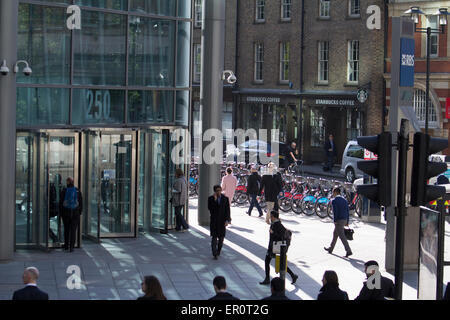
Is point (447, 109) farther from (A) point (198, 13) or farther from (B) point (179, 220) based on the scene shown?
(B) point (179, 220)

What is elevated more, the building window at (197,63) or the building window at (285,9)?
the building window at (285,9)

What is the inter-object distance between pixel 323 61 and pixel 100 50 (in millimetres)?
28221

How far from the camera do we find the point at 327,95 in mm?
47594

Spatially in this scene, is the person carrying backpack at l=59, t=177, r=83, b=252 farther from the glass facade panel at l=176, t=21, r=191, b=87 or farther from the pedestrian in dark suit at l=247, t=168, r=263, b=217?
the pedestrian in dark suit at l=247, t=168, r=263, b=217

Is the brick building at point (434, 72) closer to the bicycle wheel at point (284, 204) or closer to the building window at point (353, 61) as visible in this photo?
the building window at point (353, 61)

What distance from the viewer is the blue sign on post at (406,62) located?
18.8 m

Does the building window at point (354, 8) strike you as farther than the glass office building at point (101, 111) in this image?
Yes

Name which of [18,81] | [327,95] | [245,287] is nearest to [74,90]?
[18,81]

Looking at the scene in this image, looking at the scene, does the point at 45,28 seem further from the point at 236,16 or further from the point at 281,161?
the point at 236,16

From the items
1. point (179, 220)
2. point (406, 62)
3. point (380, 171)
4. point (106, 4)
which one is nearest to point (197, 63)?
point (179, 220)

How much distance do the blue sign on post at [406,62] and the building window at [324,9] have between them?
2955 centimetres

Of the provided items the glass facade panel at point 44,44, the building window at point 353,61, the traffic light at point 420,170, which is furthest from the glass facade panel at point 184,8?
the building window at point 353,61

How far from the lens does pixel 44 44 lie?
20281 mm

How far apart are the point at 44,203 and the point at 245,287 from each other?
546 centimetres
